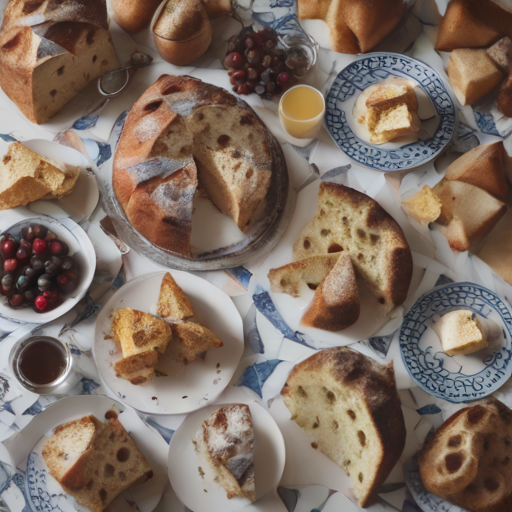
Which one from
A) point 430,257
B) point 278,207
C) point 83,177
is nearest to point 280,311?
point 278,207

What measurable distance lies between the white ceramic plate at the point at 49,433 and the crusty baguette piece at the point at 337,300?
2.16ft

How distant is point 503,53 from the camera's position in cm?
205

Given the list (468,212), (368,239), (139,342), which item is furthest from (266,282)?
(468,212)

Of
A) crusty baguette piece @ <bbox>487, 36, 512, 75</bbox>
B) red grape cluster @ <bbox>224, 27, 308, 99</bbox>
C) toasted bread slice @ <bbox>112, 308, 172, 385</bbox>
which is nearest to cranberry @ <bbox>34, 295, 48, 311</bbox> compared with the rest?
toasted bread slice @ <bbox>112, 308, 172, 385</bbox>

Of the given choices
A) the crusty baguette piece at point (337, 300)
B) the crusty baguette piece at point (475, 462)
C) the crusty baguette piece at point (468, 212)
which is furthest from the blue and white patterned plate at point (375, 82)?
the crusty baguette piece at point (475, 462)

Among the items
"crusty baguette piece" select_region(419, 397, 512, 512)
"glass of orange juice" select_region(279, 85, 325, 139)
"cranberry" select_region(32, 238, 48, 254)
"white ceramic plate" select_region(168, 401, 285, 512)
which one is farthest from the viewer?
"glass of orange juice" select_region(279, 85, 325, 139)

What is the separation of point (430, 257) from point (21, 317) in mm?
1375

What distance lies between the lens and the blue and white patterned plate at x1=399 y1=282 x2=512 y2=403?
1.90 m

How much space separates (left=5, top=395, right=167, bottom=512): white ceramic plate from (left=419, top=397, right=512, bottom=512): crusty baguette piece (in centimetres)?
85

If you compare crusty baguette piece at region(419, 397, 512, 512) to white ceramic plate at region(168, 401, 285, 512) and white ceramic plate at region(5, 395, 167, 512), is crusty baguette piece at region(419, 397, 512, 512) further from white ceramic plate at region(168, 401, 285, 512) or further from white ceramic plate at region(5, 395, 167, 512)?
white ceramic plate at region(5, 395, 167, 512)

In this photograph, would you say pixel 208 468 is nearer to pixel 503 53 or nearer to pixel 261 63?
pixel 261 63

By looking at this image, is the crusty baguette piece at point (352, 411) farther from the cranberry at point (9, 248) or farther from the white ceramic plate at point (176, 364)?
the cranberry at point (9, 248)

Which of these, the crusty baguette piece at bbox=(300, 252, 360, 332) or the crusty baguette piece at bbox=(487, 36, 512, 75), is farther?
the crusty baguette piece at bbox=(487, 36, 512, 75)

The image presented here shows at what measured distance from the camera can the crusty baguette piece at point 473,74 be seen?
2055 millimetres
